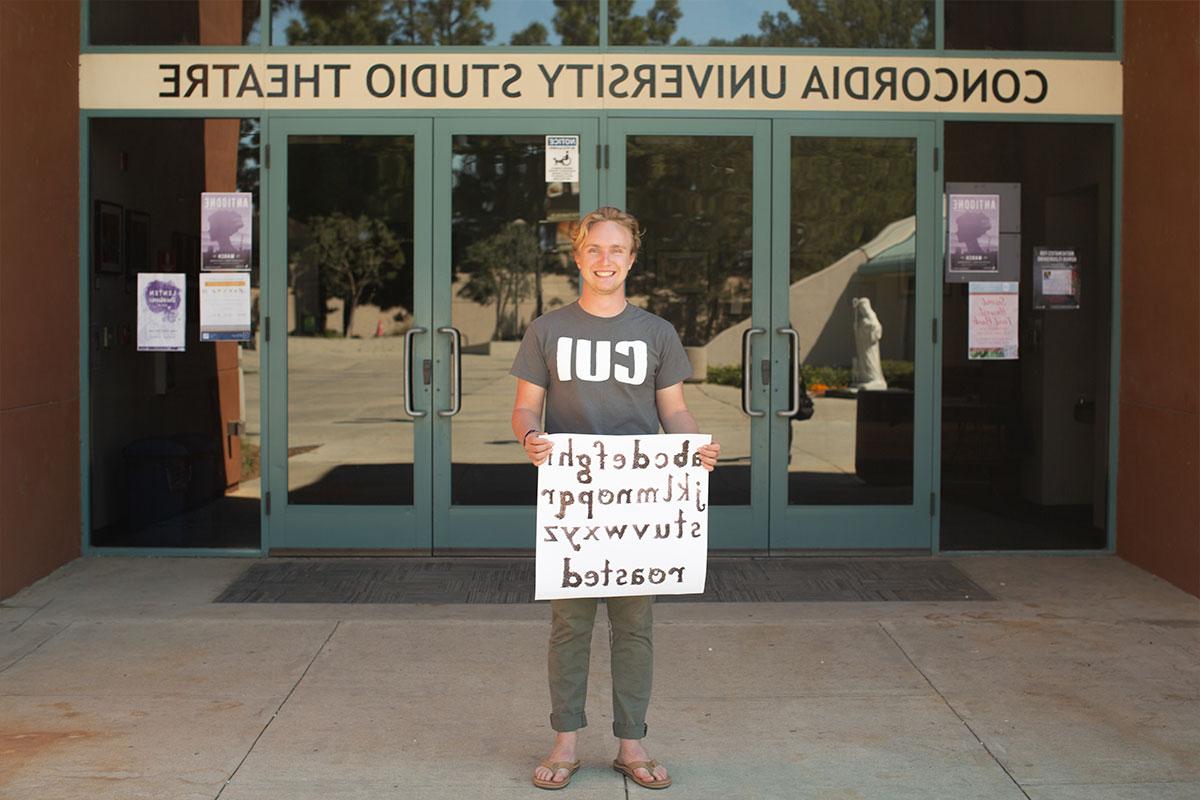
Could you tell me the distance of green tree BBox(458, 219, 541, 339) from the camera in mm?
A: 8000

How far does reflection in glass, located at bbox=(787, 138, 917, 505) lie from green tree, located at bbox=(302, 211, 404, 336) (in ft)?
7.62

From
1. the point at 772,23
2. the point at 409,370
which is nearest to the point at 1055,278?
the point at 772,23

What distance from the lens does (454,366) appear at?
8000 millimetres

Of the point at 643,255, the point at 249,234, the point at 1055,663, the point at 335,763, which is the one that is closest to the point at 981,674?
the point at 1055,663

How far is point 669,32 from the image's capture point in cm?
804

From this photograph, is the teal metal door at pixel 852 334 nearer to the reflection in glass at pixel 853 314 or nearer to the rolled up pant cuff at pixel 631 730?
the reflection in glass at pixel 853 314

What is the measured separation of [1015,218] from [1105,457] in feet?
4.86

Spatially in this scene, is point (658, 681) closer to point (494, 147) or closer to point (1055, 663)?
point (1055, 663)

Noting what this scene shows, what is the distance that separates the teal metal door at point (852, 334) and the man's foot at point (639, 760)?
358 centimetres

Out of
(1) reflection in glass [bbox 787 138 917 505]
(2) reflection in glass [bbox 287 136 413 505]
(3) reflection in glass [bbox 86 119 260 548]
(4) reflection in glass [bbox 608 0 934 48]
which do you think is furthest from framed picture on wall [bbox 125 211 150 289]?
(1) reflection in glass [bbox 787 138 917 505]

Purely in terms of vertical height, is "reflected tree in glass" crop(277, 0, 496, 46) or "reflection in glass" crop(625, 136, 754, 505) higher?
"reflected tree in glass" crop(277, 0, 496, 46)

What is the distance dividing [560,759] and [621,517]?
813mm

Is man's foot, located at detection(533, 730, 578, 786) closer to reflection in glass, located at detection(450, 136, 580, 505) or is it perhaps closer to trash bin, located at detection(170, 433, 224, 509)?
reflection in glass, located at detection(450, 136, 580, 505)

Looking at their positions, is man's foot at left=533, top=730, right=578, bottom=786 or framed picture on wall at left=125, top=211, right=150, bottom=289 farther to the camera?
framed picture on wall at left=125, top=211, right=150, bottom=289
